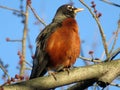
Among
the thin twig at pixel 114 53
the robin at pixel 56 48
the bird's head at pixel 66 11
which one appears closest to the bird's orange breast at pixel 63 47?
the robin at pixel 56 48

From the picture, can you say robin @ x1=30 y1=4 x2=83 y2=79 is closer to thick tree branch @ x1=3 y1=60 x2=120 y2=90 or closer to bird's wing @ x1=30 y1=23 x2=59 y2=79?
bird's wing @ x1=30 y1=23 x2=59 y2=79

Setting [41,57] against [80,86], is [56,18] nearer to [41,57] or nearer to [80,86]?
[41,57]

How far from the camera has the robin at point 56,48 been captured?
4.33m

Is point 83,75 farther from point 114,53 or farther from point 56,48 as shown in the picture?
point 56,48

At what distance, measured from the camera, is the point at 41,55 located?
430 cm

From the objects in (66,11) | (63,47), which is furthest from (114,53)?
(66,11)

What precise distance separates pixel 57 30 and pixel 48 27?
0.14 metres

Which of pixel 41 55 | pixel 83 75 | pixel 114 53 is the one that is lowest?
pixel 41 55

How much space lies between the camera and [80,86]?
10.2ft

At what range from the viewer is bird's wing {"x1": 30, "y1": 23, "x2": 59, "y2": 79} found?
417cm

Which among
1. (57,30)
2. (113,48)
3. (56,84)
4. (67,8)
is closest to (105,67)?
(113,48)

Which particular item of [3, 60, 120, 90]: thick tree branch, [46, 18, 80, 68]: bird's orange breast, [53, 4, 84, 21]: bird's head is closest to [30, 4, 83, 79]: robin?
[46, 18, 80, 68]: bird's orange breast

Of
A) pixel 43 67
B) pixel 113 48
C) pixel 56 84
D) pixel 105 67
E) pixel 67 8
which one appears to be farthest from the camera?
pixel 67 8

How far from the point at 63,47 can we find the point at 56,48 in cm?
11
